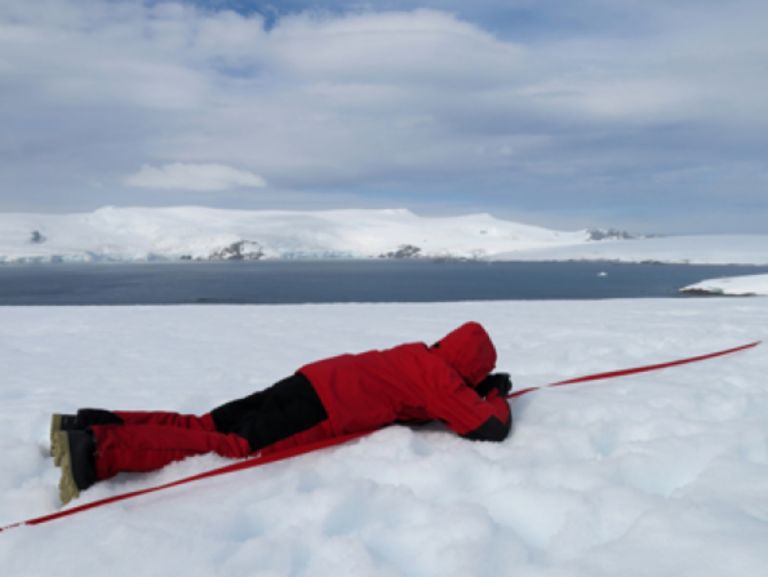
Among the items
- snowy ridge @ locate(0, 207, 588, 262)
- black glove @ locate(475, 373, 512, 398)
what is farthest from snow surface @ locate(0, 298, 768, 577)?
snowy ridge @ locate(0, 207, 588, 262)

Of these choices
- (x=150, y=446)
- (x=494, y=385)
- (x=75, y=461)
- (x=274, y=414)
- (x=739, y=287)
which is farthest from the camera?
(x=739, y=287)

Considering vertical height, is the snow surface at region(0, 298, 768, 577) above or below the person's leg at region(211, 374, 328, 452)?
below

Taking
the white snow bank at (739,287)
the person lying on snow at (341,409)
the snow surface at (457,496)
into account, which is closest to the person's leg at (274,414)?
the person lying on snow at (341,409)

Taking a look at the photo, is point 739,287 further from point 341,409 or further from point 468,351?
point 341,409

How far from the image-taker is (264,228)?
126500mm

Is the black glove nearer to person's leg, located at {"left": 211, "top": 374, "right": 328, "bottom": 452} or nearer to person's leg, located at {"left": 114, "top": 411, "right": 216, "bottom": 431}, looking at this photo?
person's leg, located at {"left": 211, "top": 374, "right": 328, "bottom": 452}

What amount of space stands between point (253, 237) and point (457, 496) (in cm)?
12273

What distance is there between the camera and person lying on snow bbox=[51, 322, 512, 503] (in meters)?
2.24

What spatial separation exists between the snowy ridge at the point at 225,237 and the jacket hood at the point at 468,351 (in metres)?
109

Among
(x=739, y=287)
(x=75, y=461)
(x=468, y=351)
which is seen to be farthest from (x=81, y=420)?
(x=739, y=287)

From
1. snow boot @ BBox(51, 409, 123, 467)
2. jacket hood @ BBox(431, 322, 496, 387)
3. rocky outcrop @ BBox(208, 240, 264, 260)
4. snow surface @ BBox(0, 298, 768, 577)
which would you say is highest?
rocky outcrop @ BBox(208, 240, 264, 260)

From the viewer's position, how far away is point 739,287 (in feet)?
98.9

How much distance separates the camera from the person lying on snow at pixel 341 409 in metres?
2.24

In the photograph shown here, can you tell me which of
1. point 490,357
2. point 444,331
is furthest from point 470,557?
point 444,331
